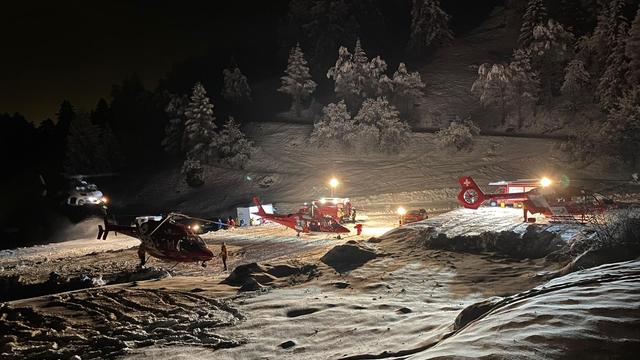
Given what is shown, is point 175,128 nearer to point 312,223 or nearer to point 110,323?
point 312,223

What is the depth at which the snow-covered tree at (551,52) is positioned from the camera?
2218 inches

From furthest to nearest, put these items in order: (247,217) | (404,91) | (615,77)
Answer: (404,91)
(615,77)
(247,217)

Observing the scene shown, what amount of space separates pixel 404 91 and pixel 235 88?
32.2 metres

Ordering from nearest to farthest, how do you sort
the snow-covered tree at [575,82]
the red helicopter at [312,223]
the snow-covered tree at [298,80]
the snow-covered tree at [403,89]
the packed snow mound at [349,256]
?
the packed snow mound at [349,256] < the red helicopter at [312,223] < the snow-covered tree at [575,82] < the snow-covered tree at [403,89] < the snow-covered tree at [298,80]

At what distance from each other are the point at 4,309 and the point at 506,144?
5265 cm

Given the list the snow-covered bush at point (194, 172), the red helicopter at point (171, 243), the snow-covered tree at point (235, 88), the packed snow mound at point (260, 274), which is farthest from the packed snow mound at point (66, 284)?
the snow-covered tree at point (235, 88)

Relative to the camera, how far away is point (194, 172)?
218 feet

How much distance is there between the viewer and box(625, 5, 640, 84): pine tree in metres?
45.2

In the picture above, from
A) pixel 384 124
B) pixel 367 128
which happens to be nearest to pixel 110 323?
pixel 367 128

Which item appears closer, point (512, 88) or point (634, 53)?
point (634, 53)

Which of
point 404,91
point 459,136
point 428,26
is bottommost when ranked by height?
point 459,136

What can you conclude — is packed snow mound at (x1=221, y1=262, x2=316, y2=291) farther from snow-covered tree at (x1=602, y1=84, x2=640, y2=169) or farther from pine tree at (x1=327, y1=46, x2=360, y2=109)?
pine tree at (x1=327, y1=46, x2=360, y2=109)

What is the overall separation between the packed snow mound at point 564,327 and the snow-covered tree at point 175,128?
6948 cm

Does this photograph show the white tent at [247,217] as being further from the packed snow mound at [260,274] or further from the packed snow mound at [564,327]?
the packed snow mound at [564,327]
